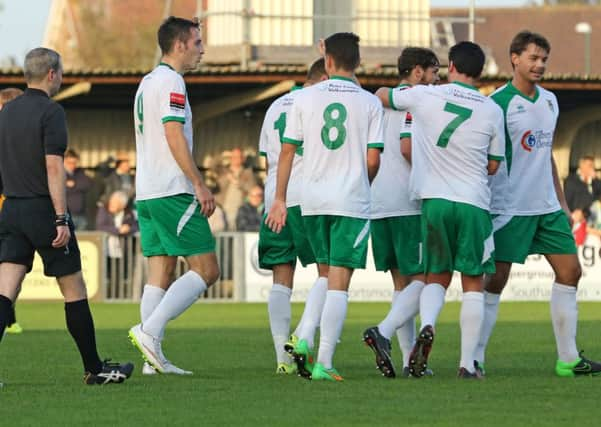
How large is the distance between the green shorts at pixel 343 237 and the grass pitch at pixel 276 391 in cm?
79

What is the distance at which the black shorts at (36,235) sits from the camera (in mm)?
10312

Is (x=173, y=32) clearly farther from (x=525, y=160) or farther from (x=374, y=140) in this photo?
(x=525, y=160)

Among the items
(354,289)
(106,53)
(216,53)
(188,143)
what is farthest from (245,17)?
(106,53)

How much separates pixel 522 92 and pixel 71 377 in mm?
3573

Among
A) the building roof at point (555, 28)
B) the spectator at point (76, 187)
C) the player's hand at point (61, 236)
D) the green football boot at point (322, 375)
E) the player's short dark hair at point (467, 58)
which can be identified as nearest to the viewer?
the player's hand at point (61, 236)

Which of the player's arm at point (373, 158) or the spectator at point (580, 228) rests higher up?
the player's arm at point (373, 158)

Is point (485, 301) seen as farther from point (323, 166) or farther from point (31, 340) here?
point (31, 340)

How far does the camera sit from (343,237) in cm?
1086

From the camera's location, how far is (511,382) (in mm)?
10797

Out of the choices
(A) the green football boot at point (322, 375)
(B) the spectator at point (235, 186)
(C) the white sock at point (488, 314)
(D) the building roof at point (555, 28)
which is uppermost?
(D) the building roof at point (555, 28)

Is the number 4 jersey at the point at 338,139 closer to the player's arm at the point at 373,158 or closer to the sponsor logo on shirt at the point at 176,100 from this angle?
the player's arm at the point at 373,158

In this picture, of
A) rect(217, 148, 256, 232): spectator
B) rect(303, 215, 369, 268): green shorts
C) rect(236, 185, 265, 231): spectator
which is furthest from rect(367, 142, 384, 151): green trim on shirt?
rect(217, 148, 256, 232): spectator

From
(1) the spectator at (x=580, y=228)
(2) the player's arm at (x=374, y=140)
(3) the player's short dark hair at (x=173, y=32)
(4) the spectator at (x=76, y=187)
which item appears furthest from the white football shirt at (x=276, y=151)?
(1) the spectator at (x=580, y=228)

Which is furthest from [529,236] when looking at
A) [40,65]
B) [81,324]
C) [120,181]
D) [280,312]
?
[120,181]
